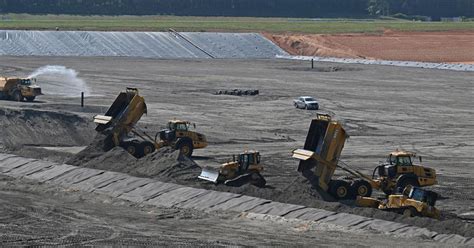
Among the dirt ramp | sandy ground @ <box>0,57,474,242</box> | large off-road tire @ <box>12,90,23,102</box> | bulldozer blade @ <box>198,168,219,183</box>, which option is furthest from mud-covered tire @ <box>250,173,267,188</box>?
large off-road tire @ <box>12,90,23,102</box>

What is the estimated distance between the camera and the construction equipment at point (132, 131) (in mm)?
47344

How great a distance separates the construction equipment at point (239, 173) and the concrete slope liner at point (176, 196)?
1.66 meters

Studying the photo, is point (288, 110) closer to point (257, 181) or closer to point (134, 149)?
point (134, 149)

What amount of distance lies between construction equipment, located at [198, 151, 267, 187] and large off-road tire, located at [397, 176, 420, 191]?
4.76m

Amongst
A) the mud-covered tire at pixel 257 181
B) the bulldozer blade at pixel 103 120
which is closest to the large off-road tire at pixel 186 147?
the bulldozer blade at pixel 103 120

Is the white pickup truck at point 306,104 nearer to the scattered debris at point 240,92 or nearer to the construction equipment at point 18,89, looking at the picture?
the scattered debris at point 240,92

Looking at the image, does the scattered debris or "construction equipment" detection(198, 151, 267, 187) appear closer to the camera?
"construction equipment" detection(198, 151, 267, 187)

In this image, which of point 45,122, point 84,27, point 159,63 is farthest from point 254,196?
point 84,27

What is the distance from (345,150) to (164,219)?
18.7m

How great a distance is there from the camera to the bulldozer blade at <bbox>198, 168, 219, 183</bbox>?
40.4 m

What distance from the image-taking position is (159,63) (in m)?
116

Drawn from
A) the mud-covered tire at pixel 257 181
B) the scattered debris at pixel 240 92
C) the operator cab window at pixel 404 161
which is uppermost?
the operator cab window at pixel 404 161

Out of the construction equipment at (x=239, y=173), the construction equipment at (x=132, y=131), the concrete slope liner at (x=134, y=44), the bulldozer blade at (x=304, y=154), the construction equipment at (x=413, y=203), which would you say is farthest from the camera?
the concrete slope liner at (x=134, y=44)

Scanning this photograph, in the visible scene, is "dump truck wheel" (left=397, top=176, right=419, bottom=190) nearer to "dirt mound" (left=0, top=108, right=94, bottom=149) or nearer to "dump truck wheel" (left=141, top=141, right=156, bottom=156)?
A: "dump truck wheel" (left=141, top=141, right=156, bottom=156)
